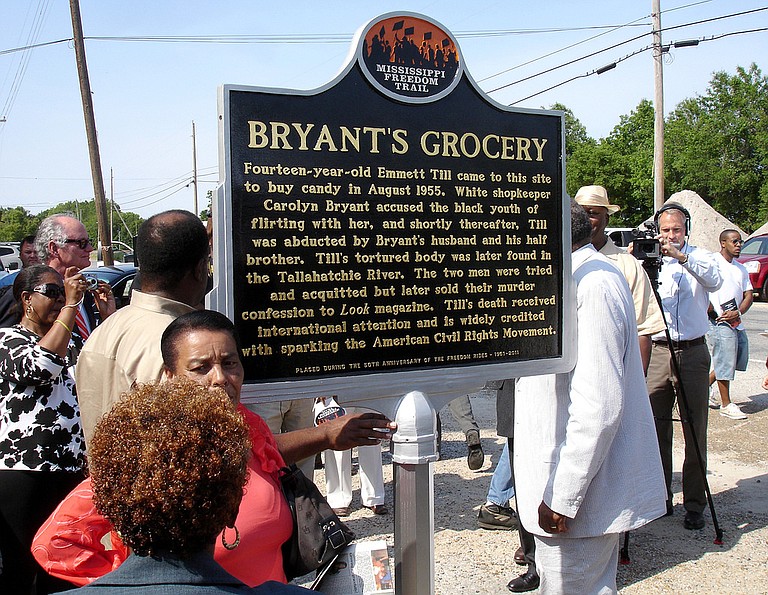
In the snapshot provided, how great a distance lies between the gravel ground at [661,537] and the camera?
4246 millimetres

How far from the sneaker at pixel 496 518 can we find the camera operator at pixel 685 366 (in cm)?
117

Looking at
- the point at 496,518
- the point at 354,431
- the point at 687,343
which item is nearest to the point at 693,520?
the point at 687,343

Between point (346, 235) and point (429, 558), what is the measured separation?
1.08 meters

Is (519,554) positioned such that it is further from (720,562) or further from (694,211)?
(694,211)

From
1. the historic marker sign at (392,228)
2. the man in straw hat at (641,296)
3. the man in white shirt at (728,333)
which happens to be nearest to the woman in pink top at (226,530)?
the historic marker sign at (392,228)

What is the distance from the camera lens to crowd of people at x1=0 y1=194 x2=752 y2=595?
133 cm

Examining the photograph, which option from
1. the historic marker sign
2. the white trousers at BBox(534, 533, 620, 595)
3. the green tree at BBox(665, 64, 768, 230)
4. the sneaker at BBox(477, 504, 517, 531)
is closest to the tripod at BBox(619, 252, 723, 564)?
the sneaker at BBox(477, 504, 517, 531)

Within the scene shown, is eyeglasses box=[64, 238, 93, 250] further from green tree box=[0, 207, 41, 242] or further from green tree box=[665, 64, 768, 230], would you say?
green tree box=[0, 207, 41, 242]

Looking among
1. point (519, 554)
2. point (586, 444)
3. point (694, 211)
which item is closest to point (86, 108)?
point (519, 554)

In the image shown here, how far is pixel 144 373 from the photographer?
2.24 meters

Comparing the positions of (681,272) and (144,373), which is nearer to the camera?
(144,373)

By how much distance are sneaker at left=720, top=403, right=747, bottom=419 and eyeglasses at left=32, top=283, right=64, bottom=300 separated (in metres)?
7.08

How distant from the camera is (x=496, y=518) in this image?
502cm

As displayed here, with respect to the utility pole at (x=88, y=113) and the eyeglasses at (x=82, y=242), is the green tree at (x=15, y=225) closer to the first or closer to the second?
the utility pole at (x=88, y=113)
